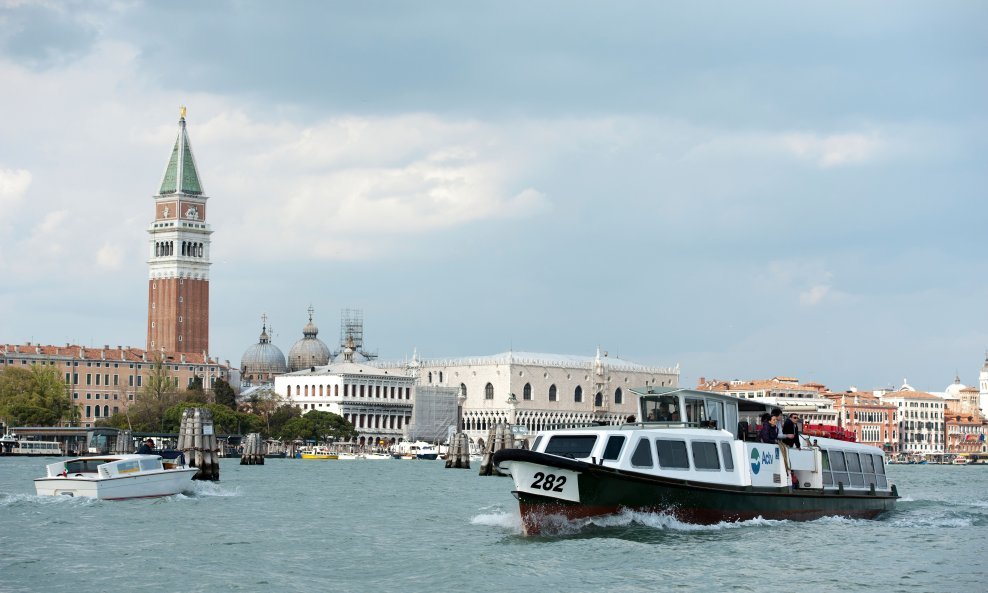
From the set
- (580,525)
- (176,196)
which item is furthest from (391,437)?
(580,525)

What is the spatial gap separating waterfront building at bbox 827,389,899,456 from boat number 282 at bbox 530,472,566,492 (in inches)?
4759

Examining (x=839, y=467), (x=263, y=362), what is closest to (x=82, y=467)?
(x=839, y=467)

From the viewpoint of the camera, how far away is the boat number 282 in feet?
81.9

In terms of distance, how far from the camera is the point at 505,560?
23750 mm

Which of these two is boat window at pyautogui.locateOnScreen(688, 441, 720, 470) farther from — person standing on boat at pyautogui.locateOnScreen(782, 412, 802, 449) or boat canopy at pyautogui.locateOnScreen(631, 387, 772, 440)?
person standing on boat at pyautogui.locateOnScreen(782, 412, 802, 449)

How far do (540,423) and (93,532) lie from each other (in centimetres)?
10323

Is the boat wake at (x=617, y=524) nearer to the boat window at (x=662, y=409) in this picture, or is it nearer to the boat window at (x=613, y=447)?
the boat window at (x=613, y=447)

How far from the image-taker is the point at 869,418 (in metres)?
147

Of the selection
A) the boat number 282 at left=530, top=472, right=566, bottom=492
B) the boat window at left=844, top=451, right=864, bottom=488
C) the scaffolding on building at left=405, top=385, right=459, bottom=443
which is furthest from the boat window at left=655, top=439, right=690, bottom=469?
the scaffolding on building at left=405, top=385, right=459, bottom=443

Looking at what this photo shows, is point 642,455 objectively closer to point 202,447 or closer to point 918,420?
point 202,447

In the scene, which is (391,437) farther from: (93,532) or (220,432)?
(93,532)

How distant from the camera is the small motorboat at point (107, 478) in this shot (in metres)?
35.0

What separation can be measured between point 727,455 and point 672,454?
1.50m

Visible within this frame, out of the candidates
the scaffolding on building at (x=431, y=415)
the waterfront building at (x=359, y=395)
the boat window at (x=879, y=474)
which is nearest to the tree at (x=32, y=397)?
the waterfront building at (x=359, y=395)
